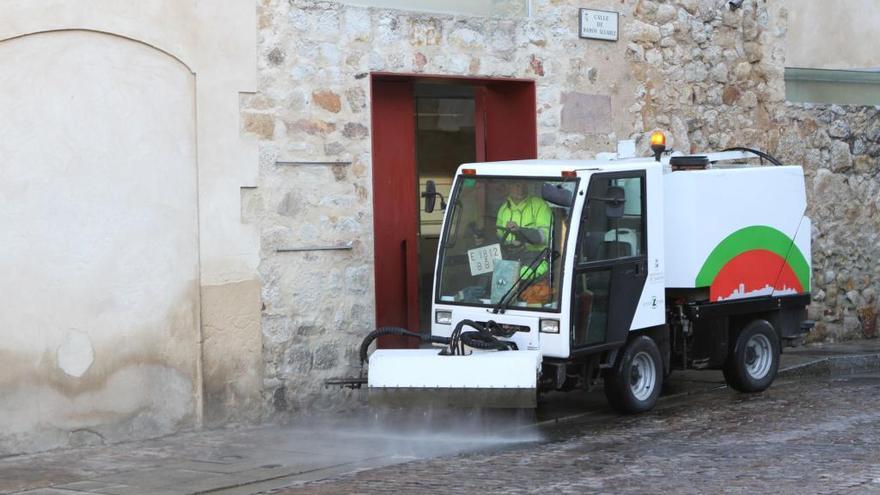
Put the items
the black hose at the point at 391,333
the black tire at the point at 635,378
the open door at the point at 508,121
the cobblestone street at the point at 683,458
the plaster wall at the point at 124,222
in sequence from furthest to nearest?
1. the open door at the point at 508,121
2. the black tire at the point at 635,378
3. the black hose at the point at 391,333
4. the plaster wall at the point at 124,222
5. the cobblestone street at the point at 683,458

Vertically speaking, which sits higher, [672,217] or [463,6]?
[463,6]

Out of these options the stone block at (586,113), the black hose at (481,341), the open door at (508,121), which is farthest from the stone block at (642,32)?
the black hose at (481,341)

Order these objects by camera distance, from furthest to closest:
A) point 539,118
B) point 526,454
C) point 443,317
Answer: point 539,118
point 443,317
point 526,454

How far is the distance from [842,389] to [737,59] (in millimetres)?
4276

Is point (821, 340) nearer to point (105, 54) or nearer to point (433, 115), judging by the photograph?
point (433, 115)

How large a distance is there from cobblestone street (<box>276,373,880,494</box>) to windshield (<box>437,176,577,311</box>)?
1.16m

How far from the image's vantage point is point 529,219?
10.8 meters

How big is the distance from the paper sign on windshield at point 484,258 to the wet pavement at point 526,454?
3.89ft

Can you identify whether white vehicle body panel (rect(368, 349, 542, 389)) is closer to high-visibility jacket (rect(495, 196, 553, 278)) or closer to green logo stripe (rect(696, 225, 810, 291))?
high-visibility jacket (rect(495, 196, 553, 278))

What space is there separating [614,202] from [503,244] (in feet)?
3.03

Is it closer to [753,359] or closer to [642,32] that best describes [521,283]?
[753,359]

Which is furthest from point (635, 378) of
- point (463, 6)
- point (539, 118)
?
point (463, 6)

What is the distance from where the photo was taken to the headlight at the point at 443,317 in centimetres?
1095

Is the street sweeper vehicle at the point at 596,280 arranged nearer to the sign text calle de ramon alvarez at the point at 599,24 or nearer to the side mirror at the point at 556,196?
the side mirror at the point at 556,196
